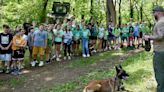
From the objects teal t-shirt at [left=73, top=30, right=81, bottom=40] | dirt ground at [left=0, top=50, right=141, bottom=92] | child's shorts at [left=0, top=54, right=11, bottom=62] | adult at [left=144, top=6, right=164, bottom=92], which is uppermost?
adult at [left=144, top=6, right=164, bottom=92]

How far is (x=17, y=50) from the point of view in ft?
46.9

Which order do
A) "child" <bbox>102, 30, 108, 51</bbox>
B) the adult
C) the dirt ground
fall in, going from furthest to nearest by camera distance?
"child" <bbox>102, 30, 108, 51</bbox> → the dirt ground → the adult

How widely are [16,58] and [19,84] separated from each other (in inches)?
74.8

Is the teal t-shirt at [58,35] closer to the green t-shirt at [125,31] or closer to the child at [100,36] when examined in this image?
the child at [100,36]

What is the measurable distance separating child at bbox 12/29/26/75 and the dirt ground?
0.43 metres

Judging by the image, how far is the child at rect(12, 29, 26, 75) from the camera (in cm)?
1423

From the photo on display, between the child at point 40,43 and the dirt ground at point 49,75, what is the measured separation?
66cm

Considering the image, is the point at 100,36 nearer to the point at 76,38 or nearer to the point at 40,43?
the point at 76,38

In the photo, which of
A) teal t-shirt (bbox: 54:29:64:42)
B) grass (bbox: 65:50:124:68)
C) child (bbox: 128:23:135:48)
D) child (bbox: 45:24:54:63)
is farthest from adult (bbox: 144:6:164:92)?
child (bbox: 128:23:135:48)

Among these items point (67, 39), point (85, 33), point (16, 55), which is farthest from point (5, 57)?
point (85, 33)

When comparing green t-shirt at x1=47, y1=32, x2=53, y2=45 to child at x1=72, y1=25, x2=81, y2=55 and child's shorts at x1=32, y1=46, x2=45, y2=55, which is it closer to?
child's shorts at x1=32, y1=46, x2=45, y2=55

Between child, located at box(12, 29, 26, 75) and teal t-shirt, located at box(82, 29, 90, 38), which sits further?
teal t-shirt, located at box(82, 29, 90, 38)

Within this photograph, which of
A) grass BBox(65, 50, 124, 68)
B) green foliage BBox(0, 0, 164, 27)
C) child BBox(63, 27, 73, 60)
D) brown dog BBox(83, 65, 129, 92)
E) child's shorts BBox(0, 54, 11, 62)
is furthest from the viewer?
green foliage BBox(0, 0, 164, 27)

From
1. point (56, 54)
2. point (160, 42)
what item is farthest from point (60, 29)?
point (160, 42)
